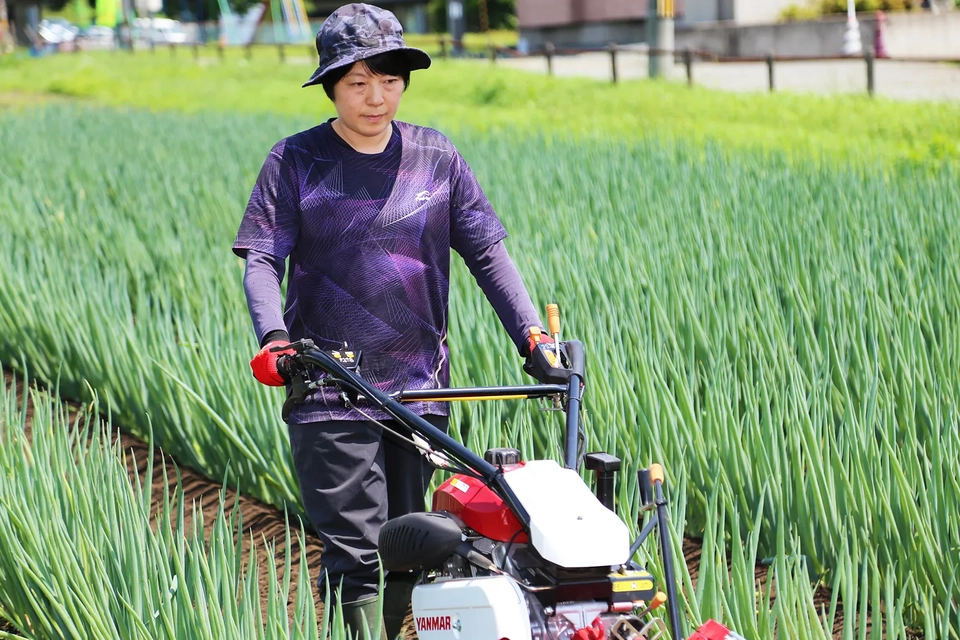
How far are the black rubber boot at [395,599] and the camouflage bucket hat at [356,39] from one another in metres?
0.84

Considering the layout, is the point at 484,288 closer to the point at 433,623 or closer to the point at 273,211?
the point at 273,211

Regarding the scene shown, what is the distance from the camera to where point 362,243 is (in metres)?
2.17

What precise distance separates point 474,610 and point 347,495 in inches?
24.5

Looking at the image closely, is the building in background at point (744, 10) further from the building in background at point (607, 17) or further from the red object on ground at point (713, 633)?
the red object on ground at point (713, 633)

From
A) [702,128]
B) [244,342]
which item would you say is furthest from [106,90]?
[244,342]

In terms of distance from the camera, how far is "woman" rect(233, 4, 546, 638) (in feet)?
6.88

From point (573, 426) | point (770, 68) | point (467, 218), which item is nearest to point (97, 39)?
point (770, 68)

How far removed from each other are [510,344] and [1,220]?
3784 mm

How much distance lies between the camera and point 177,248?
17.4ft

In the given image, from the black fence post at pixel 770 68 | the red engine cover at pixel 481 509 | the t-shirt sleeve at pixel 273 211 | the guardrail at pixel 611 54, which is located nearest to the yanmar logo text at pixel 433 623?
the red engine cover at pixel 481 509

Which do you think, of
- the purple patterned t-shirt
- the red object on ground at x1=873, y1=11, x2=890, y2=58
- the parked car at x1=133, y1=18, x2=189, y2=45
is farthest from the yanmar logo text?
the parked car at x1=133, y1=18, x2=189, y2=45

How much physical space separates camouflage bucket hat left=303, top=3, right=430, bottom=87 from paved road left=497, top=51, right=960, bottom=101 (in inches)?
498

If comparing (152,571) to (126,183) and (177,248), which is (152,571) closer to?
(177,248)

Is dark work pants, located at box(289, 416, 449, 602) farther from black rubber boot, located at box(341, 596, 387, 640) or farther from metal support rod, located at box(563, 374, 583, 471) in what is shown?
metal support rod, located at box(563, 374, 583, 471)
